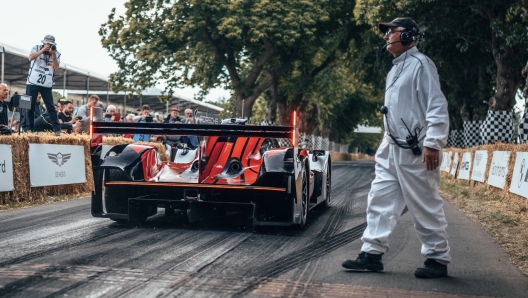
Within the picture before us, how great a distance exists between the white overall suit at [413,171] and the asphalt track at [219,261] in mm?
351

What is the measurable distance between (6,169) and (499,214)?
7.69m

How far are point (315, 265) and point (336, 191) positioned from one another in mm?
9902

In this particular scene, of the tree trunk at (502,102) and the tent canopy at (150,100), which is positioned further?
the tent canopy at (150,100)

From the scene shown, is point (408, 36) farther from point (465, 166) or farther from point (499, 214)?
point (465, 166)

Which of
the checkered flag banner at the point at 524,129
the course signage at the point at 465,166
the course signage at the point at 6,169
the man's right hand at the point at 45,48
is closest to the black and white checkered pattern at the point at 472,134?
the course signage at the point at 465,166

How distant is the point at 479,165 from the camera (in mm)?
19266

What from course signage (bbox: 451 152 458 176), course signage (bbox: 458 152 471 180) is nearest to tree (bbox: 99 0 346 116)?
course signage (bbox: 451 152 458 176)

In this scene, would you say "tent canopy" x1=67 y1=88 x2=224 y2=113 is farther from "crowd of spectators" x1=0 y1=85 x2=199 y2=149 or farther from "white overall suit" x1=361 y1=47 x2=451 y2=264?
"white overall suit" x1=361 y1=47 x2=451 y2=264

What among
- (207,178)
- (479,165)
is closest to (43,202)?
(207,178)

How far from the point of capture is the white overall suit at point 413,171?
636 centimetres

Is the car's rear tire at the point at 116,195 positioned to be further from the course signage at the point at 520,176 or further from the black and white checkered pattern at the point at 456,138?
the black and white checkered pattern at the point at 456,138

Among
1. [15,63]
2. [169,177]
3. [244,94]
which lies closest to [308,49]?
[244,94]

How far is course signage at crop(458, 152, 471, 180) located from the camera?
70.1ft

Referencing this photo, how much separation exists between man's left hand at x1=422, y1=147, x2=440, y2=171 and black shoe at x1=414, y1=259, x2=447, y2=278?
0.81 m
